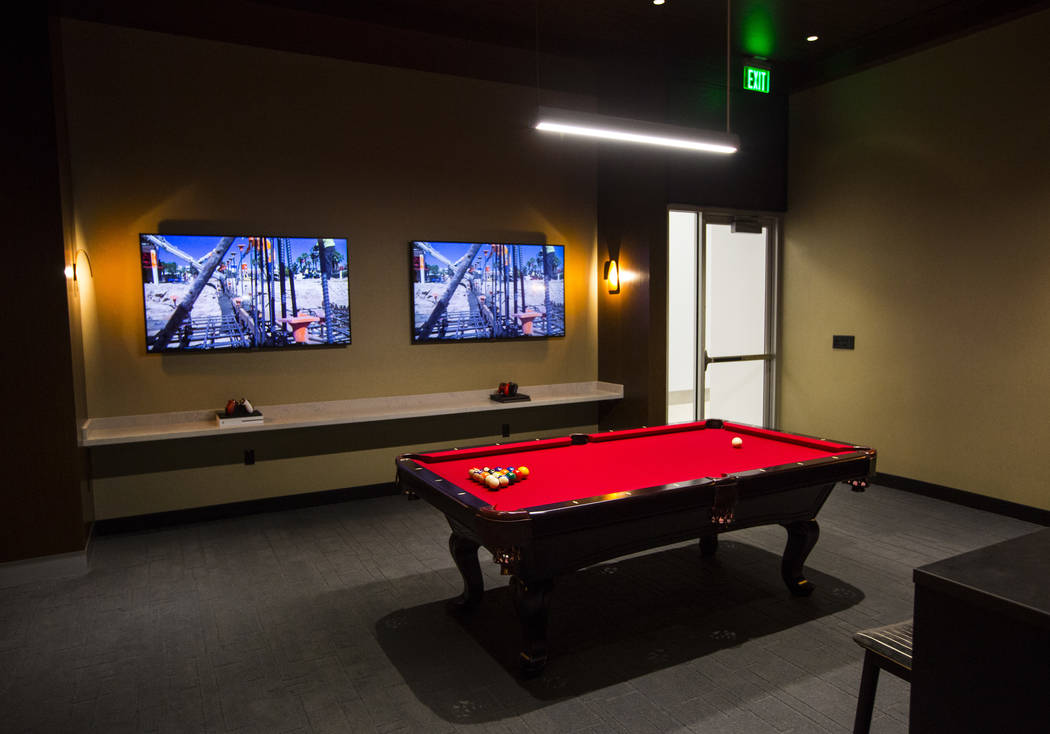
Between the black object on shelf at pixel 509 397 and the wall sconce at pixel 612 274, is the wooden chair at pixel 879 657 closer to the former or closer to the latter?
the black object on shelf at pixel 509 397

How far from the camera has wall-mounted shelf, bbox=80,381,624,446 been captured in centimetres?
450

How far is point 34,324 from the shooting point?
12.6 feet

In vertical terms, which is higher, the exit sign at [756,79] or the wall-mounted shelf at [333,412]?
the exit sign at [756,79]

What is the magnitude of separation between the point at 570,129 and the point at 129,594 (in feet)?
11.5

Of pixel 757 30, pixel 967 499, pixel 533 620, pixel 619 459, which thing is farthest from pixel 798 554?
pixel 757 30

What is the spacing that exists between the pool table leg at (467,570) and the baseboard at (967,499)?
3.86 m

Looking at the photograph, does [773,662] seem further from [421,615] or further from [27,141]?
[27,141]

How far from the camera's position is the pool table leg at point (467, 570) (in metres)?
3.32

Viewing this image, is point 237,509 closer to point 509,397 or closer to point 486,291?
point 509,397

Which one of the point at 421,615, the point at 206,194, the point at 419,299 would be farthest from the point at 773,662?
the point at 206,194

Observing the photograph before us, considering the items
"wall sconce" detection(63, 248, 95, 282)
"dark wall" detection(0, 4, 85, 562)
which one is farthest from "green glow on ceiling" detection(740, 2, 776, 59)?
"wall sconce" detection(63, 248, 95, 282)

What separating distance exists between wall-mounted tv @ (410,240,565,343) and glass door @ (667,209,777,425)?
1.10m

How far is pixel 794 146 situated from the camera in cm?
634

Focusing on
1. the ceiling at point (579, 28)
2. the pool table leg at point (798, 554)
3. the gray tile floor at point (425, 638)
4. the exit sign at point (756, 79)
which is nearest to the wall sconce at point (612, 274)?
the ceiling at point (579, 28)
